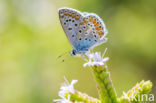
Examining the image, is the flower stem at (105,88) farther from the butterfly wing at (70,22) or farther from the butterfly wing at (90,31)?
the butterfly wing at (70,22)

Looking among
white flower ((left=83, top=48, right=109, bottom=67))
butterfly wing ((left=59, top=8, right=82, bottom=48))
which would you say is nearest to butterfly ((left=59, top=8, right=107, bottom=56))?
butterfly wing ((left=59, top=8, right=82, bottom=48))

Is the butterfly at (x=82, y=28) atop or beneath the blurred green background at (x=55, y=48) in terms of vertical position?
beneath

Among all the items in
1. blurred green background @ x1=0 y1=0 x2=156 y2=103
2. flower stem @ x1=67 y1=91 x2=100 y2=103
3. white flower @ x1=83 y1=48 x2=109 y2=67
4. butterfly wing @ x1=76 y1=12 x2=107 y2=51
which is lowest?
flower stem @ x1=67 y1=91 x2=100 y2=103

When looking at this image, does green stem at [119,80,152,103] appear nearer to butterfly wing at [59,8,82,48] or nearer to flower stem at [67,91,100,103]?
flower stem at [67,91,100,103]

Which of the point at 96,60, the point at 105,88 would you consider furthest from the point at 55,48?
the point at 105,88

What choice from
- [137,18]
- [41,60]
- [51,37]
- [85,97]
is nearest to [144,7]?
[137,18]

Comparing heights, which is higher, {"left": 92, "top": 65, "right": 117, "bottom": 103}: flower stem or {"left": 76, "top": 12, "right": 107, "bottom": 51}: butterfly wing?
{"left": 76, "top": 12, "right": 107, "bottom": 51}: butterfly wing

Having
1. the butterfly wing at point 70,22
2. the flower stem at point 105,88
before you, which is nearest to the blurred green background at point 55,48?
the butterfly wing at point 70,22
